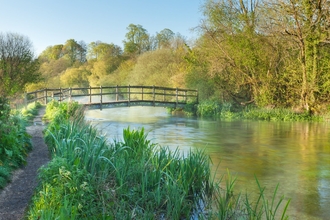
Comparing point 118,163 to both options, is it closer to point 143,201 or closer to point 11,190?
point 143,201

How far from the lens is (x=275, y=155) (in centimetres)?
1042

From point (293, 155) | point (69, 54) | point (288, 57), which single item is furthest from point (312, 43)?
point (69, 54)

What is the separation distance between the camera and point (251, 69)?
22406 mm

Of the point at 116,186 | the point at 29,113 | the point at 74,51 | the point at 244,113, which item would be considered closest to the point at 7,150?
the point at 116,186

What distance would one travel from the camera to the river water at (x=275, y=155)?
256 inches

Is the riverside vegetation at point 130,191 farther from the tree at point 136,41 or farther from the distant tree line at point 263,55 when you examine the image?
the tree at point 136,41

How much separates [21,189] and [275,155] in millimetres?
6812

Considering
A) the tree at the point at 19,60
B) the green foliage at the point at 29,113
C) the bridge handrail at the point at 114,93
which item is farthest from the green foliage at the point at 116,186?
the tree at the point at 19,60

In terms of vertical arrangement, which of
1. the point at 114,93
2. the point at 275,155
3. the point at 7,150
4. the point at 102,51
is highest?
the point at 102,51

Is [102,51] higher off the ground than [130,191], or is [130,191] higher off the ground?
[102,51]

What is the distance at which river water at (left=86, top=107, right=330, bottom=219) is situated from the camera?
256 inches

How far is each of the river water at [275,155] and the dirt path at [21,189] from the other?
6.82 feet

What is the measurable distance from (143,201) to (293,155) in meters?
6.44

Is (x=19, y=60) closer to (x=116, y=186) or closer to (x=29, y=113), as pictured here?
(x=29, y=113)
